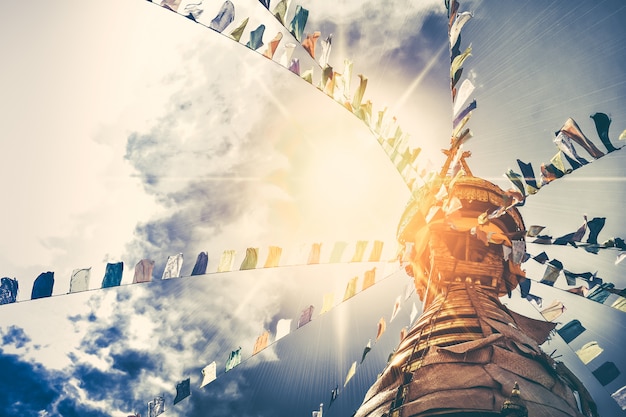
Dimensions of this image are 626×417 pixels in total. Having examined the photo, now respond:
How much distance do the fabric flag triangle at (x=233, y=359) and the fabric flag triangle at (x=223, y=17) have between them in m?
6.41

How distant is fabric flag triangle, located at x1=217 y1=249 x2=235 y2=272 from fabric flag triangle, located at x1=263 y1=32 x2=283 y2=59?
4.10 metres

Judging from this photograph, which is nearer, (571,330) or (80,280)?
(80,280)

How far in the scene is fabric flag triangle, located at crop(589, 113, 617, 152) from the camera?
5902mm

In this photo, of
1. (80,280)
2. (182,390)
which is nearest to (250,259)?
(182,390)

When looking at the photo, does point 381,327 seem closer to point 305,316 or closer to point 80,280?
point 305,316

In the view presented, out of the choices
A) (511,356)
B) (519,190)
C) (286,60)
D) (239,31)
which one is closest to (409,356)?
(511,356)

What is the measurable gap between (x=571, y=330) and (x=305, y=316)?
631 cm

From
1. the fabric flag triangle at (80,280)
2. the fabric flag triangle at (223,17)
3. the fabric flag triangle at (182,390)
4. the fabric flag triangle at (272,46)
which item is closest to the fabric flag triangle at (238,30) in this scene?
the fabric flag triangle at (223,17)

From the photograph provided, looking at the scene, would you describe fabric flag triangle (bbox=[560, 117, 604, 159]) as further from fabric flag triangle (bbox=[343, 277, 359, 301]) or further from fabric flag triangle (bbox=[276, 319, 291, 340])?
fabric flag triangle (bbox=[276, 319, 291, 340])

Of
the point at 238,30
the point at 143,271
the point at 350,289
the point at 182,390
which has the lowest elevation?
the point at 182,390

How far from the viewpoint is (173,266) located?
23.2 feet

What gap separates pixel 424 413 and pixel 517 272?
7.11 meters

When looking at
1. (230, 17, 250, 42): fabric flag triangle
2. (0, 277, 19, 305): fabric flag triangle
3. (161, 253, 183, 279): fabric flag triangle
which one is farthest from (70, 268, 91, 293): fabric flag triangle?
(230, 17, 250, 42): fabric flag triangle

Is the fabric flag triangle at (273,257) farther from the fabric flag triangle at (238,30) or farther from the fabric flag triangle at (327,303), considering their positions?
the fabric flag triangle at (238,30)
